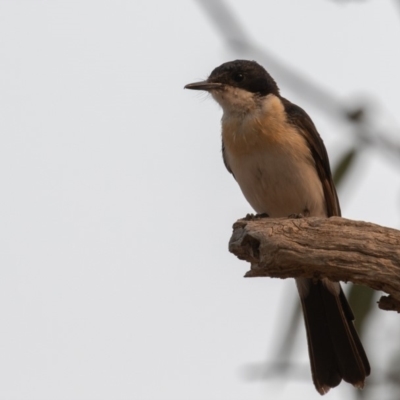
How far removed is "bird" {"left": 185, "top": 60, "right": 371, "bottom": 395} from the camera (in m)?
5.03

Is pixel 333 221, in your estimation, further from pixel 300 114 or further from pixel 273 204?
pixel 300 114

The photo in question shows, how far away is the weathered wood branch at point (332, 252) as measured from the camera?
12.2 feet

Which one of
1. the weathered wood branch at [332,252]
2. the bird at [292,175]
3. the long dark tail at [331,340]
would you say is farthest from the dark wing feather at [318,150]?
the weathered wood branch at [332,252]

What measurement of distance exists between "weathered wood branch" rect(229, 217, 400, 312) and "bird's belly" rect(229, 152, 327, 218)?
1.18 metres

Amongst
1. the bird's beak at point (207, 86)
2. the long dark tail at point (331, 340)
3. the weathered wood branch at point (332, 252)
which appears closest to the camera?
the weathered wood branch at point (332, 252)

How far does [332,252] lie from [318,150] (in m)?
1.67

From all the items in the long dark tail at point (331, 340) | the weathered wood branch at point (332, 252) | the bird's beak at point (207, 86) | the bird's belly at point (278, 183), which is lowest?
the long dark tail at point (331, 340)

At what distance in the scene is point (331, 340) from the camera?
5.18 m

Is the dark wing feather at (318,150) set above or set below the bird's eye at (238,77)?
below

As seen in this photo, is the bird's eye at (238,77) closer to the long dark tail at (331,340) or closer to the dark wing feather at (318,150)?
the dark wing feather at (318,150)

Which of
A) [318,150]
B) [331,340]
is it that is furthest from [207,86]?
[331,340]

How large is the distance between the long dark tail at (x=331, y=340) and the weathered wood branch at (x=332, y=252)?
1202 millimetres

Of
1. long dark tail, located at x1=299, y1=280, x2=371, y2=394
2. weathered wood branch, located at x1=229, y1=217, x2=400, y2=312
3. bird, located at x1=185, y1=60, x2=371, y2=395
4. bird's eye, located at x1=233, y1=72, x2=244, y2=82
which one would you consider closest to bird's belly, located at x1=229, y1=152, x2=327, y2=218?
bird, located at x1=185, y1=60, x2=371, y2=395

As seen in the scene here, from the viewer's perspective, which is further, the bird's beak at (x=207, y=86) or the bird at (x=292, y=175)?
the bird's beak at (x=207, y=86)
